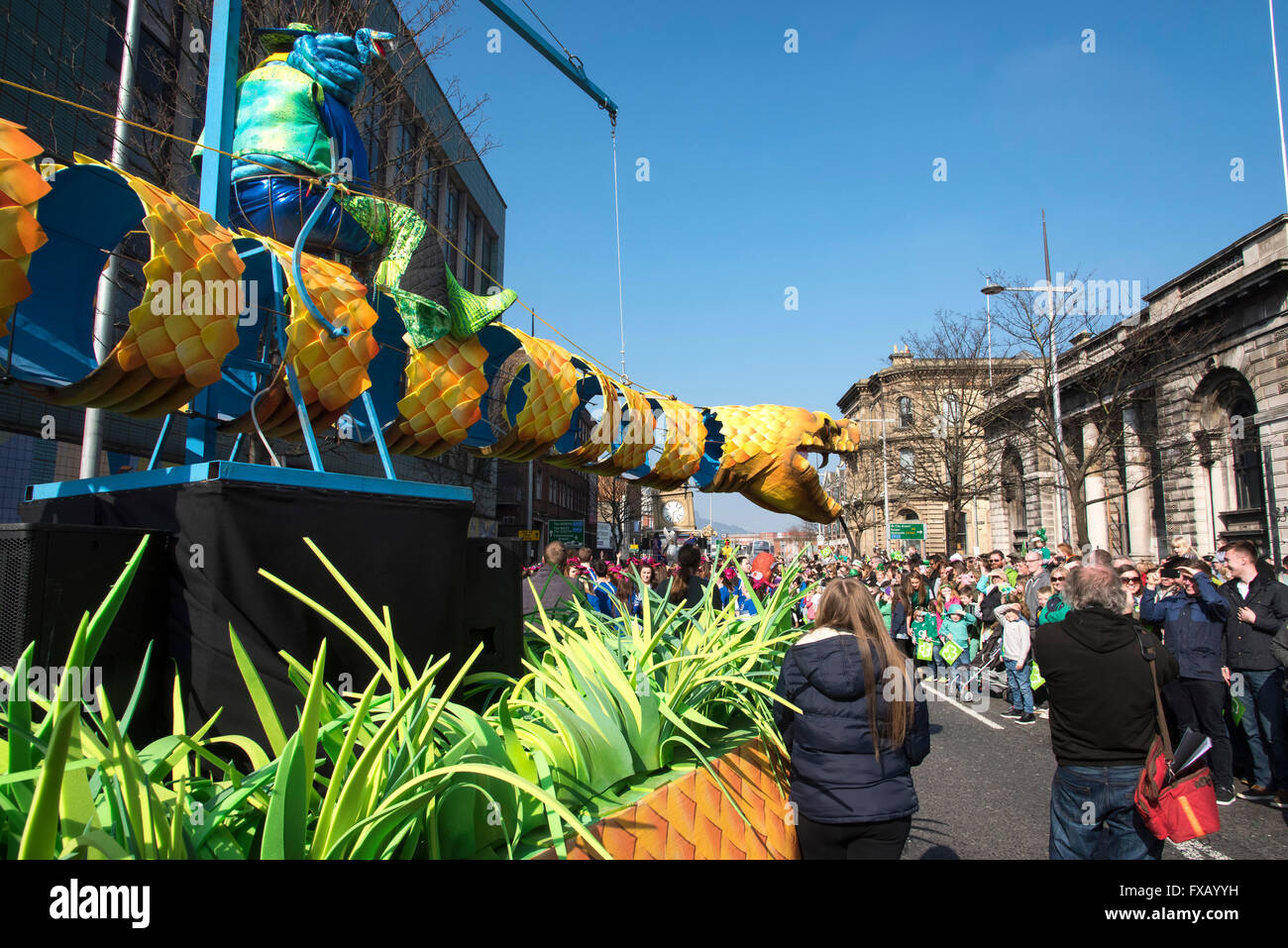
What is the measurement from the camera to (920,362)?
2755 cm

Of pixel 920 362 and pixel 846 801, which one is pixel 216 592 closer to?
pixel 846 801

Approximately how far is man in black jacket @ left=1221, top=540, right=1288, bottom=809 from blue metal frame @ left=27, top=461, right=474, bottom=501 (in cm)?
613

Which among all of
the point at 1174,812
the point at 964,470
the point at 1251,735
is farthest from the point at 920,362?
the point at 1174,812

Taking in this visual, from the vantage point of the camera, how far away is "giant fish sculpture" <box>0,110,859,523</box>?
210 cm

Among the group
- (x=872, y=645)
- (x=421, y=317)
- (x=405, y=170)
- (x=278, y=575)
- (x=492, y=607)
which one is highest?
(x=405, y=170)

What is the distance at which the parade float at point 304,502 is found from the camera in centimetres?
172

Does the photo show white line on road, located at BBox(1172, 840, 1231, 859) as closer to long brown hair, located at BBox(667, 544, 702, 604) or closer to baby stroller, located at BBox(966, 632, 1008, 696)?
long brown hair, located at BBox(667, 544, 702, 604)

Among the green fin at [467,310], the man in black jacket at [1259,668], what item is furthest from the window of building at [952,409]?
the green fin at [467,310]

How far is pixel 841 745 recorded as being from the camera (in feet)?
8.76

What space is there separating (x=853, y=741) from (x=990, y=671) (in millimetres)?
8564

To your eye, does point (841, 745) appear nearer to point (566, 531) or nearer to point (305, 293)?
point (305, 293)

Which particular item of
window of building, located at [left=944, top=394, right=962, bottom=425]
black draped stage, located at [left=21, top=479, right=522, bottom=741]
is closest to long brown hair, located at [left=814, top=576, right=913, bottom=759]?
black draped stage, located at [left=21, top=479, right=522, bottom=741]

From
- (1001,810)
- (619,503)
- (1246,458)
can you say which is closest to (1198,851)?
(1001,810)
